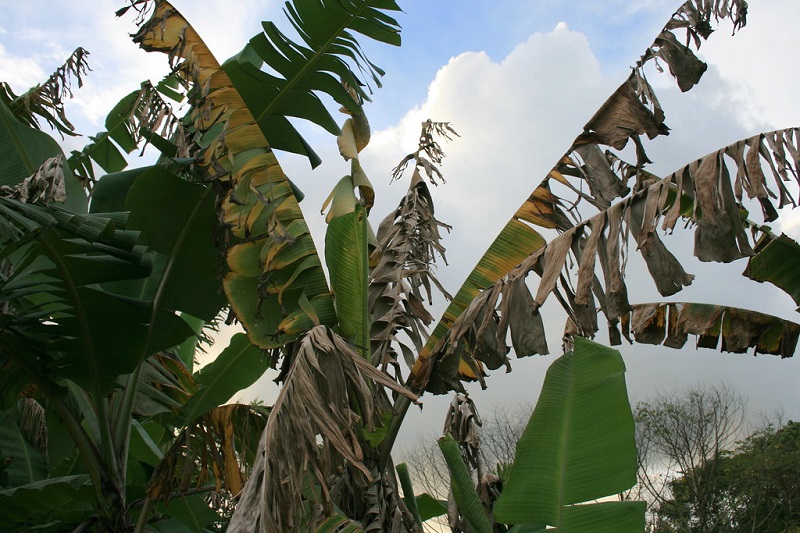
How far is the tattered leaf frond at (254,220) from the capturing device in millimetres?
3270

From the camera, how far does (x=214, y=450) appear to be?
380 cm

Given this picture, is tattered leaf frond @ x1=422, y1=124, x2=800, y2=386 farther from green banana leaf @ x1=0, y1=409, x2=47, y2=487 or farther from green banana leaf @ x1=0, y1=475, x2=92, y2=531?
green banana leaf @ x1=0, y1=409, x2=47, y2=487

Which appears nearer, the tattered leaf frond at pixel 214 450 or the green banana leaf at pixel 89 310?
the green banana leaf at pixel 89 310

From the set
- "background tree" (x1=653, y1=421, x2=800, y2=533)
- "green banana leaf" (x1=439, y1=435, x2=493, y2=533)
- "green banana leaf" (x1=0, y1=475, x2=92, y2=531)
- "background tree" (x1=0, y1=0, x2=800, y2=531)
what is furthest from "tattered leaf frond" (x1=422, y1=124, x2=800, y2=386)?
"background tree" (x1=653, y1=421, x2=800, y2=533)

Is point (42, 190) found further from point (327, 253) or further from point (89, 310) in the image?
point (327, 253)

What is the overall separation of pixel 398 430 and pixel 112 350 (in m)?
1.49

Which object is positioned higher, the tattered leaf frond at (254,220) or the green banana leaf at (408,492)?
the tattered leaf frond at (254,220)

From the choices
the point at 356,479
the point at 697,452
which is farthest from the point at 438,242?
the point at 697,452

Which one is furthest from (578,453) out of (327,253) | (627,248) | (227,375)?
(227,375)

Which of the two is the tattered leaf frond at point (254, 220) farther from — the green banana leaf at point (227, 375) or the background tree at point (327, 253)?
the green banana leaf at point (227, 375)

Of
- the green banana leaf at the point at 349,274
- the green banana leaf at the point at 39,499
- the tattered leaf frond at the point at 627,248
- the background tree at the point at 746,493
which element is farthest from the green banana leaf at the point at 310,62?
the background tree at the point at 746,493

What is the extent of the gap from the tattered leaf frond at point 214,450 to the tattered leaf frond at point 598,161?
1.08 meters

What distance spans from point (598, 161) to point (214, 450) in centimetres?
261

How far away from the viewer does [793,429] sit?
1878 centimetres
